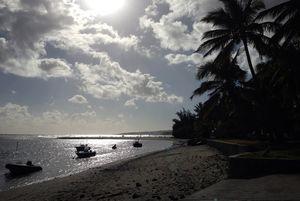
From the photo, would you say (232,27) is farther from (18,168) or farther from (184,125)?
(184,125)

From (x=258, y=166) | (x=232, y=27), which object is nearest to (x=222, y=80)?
(x=232, y=27)

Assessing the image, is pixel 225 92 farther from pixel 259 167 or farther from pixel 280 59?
pixel 259 167

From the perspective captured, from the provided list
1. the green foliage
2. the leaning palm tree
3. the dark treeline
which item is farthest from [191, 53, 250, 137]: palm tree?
the green foliage

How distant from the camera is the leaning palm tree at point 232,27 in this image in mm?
26047

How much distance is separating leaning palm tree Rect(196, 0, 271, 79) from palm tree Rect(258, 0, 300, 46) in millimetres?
4660

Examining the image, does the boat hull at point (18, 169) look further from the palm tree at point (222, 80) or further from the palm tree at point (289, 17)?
the palm tree at point (289, 17)

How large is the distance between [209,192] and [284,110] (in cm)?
2435

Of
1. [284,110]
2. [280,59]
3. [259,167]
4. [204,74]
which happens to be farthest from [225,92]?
[259,167]

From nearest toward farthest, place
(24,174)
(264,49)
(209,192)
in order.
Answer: (209,192), (264,49), (24,174)

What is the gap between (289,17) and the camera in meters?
20.9

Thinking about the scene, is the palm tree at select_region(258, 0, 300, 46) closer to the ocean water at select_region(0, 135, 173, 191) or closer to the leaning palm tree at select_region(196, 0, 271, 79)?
the leaning palm tree at select_region(196, 0, 271, 79)

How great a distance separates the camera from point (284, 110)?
106 ft

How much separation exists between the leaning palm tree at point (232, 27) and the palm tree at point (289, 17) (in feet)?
15.3

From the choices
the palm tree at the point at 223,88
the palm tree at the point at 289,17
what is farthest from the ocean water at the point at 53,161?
the palm tree at the point at 289,17
